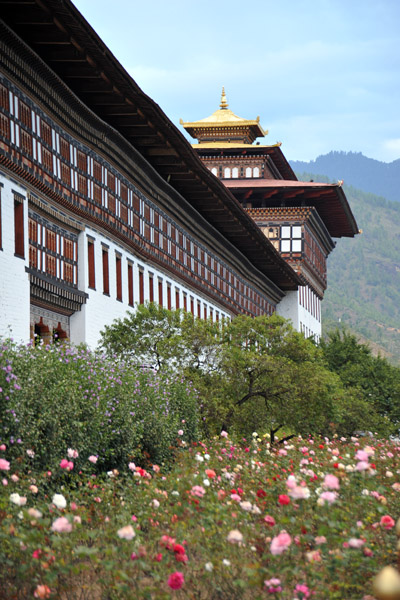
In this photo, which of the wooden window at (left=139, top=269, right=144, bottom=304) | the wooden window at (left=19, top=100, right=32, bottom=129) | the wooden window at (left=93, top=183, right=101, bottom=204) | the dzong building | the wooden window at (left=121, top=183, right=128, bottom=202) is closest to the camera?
the dzong building

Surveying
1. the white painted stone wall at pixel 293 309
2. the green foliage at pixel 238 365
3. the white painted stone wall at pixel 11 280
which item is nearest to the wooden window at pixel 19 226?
the white painted stone wall at pixel 11 280

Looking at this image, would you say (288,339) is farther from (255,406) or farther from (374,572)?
(374,572)

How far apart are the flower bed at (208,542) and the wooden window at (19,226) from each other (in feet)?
42.7

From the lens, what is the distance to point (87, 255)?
2933 centimetres

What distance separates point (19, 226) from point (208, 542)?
16503mm

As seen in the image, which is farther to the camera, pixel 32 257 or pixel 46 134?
pixel 46 134

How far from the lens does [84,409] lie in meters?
15.1

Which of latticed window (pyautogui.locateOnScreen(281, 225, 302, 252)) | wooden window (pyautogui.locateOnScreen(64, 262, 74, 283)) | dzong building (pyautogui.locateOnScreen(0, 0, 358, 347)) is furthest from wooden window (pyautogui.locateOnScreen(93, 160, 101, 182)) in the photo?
latticed window (pyautogui.locateOnScreen(281, 225, 302, 252))

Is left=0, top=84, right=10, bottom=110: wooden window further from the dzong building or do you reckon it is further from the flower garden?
the flower garden

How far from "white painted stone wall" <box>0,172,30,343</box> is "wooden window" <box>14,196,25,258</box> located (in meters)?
0.14

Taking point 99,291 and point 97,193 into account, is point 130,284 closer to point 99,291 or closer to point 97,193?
point 99,291

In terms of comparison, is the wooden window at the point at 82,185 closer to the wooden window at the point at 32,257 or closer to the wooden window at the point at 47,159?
the wooden window at the point at 47,159

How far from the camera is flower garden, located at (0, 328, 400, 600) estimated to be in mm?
7500

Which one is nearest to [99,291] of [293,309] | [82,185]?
[82,185]
